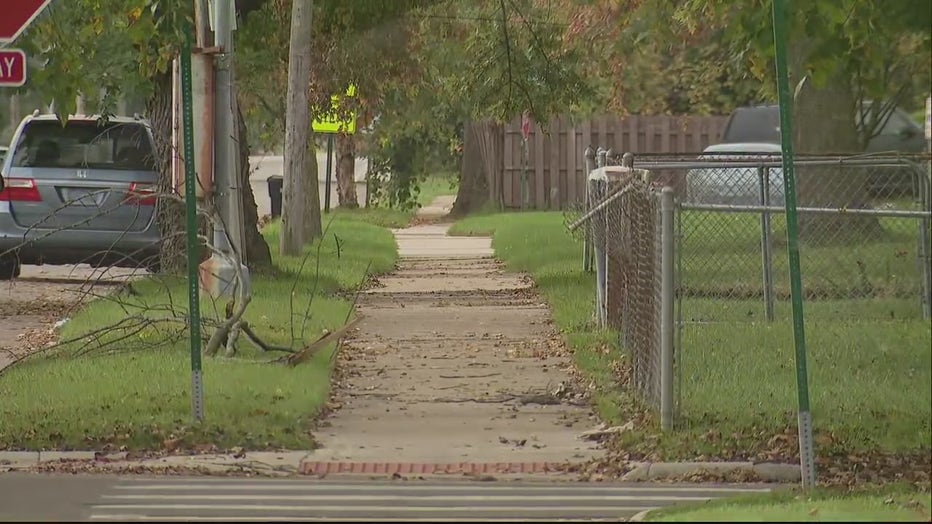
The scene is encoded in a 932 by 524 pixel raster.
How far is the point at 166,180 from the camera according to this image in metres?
18.7

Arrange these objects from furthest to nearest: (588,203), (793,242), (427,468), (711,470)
→ (588,203) < (427,468) < (711,470) < (793,242)

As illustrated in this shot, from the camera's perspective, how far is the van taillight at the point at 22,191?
65.1 feet

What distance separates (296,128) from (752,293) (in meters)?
8.58

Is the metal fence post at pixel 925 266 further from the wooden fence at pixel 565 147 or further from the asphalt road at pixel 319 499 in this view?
the wooden fence at pixel 565 147

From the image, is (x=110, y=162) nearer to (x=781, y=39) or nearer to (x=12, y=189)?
(x=12, y=189)

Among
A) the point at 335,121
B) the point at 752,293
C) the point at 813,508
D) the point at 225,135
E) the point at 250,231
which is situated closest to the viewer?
the point at 813,508

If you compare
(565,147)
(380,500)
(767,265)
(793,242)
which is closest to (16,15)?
(380,500)

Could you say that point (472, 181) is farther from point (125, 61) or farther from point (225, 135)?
point (225, 135)

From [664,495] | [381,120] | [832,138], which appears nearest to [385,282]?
[832,138]

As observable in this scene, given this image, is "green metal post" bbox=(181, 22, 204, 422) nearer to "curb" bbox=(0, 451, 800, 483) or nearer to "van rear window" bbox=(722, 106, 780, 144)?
"curb" bbox=(0, 451, 800, 483)

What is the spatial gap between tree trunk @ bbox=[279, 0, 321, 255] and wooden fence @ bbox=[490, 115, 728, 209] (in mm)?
17214

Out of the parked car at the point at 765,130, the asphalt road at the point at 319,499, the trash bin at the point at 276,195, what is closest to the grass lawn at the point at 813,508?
the asphalt road at the point at 319,499

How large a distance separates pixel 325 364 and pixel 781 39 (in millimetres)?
5336

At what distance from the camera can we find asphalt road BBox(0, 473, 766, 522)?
8078 mm
